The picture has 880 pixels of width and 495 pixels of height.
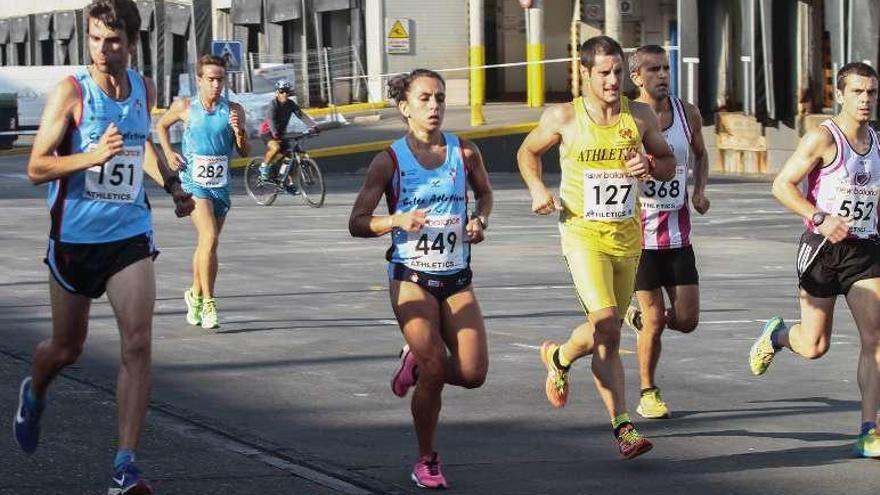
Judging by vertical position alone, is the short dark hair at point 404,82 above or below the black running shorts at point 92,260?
above

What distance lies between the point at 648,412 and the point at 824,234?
62.3 inches

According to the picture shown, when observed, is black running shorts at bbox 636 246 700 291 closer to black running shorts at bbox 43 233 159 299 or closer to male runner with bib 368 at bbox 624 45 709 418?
male runner with bib 368 at bbox 624 45 709 418

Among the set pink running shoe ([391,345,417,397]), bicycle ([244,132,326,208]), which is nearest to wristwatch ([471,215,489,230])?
pink running shoe ([391,345,417,397])

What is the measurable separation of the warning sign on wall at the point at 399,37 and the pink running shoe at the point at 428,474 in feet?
137

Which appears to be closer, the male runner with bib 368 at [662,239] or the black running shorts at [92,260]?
the black running shorts at [92,260]

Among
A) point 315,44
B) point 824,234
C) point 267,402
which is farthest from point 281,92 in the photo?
point 315,44

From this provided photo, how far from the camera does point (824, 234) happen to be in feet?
28.7

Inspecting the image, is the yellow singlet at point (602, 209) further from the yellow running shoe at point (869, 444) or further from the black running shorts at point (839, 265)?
the yellow running shoe at point (869, 444)

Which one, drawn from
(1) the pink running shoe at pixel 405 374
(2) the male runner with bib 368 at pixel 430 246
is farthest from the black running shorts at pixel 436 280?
(1) the pink running shoe at pixel 405 374

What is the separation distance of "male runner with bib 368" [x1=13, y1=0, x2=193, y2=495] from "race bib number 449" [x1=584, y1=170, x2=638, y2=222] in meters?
2.08

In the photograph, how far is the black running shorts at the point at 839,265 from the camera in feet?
29.5

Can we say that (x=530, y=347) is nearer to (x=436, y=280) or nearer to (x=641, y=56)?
(x=641, y=56)

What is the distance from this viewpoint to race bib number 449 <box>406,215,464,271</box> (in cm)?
825

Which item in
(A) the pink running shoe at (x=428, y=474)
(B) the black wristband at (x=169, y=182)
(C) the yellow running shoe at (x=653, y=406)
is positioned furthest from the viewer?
(C) the yellow running shoe at (x=653, y=406)
